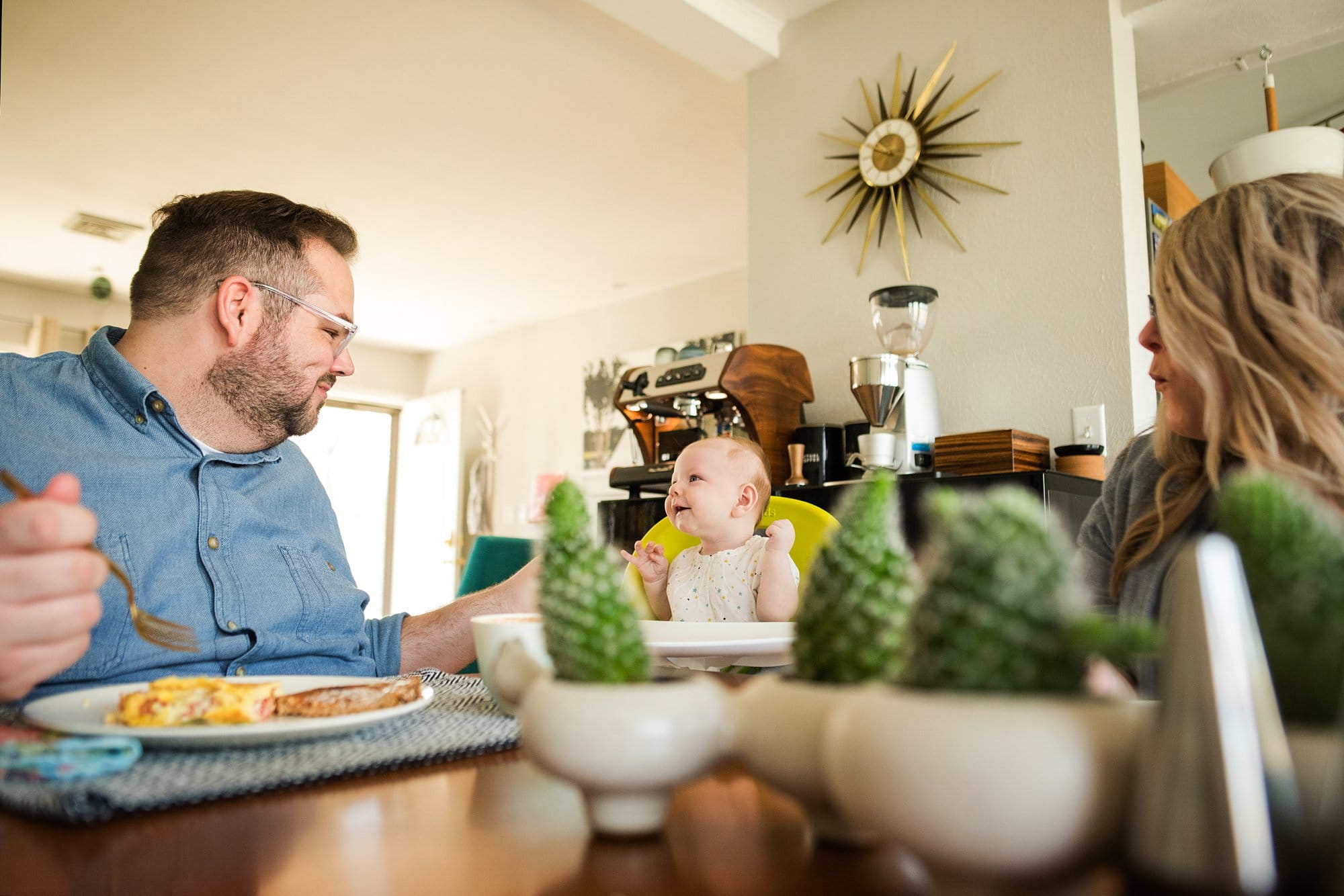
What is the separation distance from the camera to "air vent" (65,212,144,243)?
4.99 m

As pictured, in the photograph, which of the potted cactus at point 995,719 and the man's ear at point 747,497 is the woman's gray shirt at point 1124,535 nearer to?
the potted cactus at point 995,719

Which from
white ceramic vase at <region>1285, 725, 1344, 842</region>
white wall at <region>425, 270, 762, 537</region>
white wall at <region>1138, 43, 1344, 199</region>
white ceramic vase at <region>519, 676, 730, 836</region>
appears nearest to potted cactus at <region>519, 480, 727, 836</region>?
white ceramic vase at <region>519, 676, 730, 836</region>

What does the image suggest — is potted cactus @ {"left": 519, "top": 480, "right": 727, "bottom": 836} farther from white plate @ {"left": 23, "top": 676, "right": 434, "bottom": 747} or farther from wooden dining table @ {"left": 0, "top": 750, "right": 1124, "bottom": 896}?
white plate @ {"left": 23, "top": 676, "right": 434, "bottom": 747}

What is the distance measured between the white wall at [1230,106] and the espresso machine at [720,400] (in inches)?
64.2

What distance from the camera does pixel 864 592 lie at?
0.37 metres

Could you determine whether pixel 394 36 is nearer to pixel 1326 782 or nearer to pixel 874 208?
pixel 874 208

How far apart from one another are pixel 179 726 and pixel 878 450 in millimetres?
1961

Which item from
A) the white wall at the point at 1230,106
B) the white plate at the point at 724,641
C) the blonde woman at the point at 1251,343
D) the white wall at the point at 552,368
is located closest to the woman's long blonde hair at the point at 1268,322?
the blonde woman at the point at 1251,343

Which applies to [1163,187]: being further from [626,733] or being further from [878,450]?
[626,733]

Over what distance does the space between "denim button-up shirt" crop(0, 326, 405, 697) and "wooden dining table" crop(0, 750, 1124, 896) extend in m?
0.69

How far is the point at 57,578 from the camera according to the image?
22.9 inches

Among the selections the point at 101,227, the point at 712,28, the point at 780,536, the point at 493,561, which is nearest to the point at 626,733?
the point at 780,536

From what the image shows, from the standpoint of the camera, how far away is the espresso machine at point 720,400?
8.95ft

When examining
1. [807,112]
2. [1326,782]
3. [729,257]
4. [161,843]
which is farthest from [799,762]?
[729,257]
